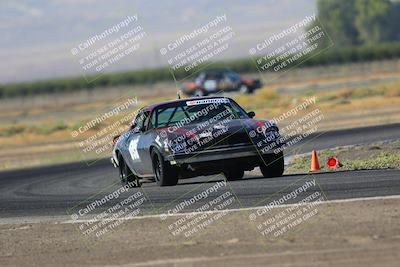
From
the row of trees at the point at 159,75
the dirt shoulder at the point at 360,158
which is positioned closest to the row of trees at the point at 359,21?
the row of trees at the point at 159,75

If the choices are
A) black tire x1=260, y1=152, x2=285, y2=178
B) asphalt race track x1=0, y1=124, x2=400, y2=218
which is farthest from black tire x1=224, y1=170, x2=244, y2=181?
black tire x1=260, y1=152, x2=285, y2=178

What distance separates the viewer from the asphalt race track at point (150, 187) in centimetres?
1367

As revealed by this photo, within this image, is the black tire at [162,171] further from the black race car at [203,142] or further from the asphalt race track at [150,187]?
the asphalt race track at [150,187]

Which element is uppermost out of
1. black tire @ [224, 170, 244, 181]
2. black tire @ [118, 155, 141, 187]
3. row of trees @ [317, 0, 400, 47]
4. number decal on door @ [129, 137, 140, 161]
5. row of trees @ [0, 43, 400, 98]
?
number decal on door @ [129, 137, 140, 161]

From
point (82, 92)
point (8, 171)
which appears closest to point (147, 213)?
point (8, 171)

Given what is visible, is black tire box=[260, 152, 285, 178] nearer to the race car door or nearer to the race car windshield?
the race car windshield

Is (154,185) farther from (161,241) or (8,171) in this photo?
(8,171)

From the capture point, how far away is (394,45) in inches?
4606

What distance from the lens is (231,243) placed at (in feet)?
33.6

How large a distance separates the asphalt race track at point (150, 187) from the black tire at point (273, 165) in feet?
0.56

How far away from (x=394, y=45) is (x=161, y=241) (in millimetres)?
108973

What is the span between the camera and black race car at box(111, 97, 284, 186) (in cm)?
1566

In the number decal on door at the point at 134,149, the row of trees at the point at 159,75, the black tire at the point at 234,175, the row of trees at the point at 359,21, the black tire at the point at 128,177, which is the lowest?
the row of trees at the point at 359,21

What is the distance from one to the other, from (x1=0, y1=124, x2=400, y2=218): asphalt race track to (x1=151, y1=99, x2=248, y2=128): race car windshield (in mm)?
1027
